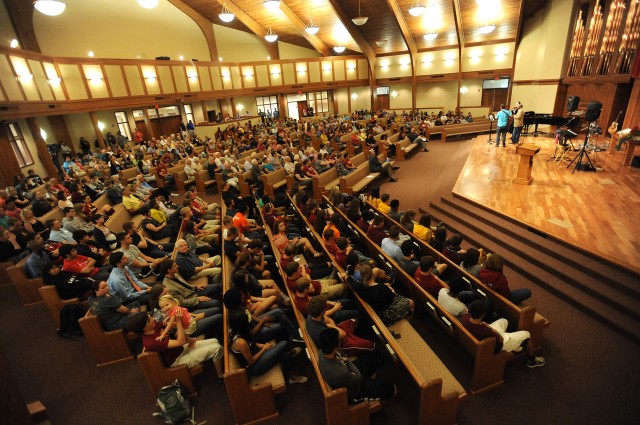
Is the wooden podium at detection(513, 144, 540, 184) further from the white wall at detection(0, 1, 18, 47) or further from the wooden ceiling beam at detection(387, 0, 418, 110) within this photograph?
the white wall at detection(0, 1, 18, 47)

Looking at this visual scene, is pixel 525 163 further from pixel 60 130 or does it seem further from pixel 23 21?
pixel 23 21

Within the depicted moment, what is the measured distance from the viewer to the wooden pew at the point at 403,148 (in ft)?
36.4

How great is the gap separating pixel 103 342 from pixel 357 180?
21.0ft

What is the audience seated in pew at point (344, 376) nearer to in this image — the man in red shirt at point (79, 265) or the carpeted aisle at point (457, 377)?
the carpeted aisle at point (457, 377)

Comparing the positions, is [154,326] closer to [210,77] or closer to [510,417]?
[510,417]

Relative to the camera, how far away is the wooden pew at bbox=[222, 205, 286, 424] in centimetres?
261

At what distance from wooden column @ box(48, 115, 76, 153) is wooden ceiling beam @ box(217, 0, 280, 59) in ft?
27.0

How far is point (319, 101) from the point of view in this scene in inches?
879

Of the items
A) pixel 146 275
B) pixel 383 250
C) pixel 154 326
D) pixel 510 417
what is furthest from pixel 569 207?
pixel 146 275

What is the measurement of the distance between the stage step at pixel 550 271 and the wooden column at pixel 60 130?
46.5ft

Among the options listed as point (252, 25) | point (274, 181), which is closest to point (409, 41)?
point (252, 25)

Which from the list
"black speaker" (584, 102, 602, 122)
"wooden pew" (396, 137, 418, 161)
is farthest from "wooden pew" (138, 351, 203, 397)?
"wooden pew" (396, 137, 418, 161)

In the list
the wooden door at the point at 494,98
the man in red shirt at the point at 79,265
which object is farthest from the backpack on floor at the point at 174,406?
the wooden door at the point at 494,98

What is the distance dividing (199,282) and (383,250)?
7.94 ft
